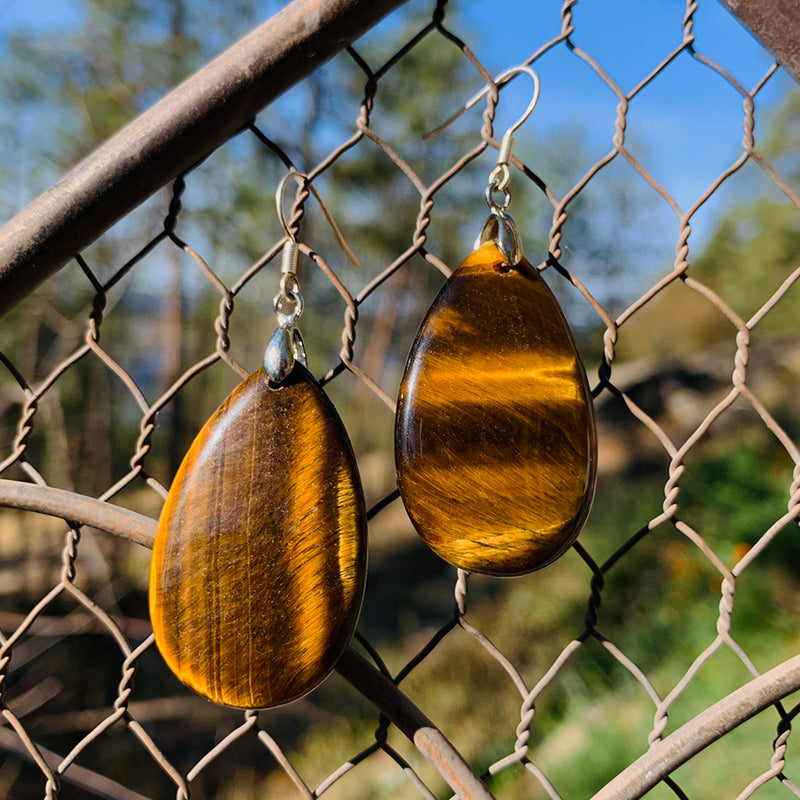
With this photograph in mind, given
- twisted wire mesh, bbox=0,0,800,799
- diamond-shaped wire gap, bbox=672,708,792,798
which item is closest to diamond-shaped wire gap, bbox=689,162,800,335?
twisted wire mesh, bbox=0,0,800,799

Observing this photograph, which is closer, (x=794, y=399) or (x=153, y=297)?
(x=153, y=297)

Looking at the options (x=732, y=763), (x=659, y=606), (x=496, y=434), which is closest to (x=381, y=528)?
(x=659, y=606)

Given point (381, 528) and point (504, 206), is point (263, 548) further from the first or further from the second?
point (381, 528)

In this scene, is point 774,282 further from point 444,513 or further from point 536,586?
point 444,513

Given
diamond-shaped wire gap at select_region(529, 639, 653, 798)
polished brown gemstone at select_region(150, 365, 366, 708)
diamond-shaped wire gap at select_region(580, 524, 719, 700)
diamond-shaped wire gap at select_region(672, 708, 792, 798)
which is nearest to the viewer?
polished brown gemstone at select_region(150, 365, 366, 708)

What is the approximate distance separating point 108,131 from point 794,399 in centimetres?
350

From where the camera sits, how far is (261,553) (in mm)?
379

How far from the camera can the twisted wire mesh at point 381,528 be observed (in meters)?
0.47

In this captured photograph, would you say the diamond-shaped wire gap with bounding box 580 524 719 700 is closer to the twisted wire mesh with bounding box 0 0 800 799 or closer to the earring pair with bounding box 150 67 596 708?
the twisted wire mesh with bounding box 0 0 800 799

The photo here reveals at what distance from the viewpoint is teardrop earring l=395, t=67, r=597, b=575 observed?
1.31ft

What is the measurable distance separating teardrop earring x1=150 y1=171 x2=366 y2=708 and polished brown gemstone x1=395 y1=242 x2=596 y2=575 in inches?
1.8

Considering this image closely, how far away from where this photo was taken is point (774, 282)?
12.2ft

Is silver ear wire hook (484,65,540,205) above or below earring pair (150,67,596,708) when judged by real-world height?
above

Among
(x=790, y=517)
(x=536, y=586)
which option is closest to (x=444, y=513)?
(x=790, y=517)
